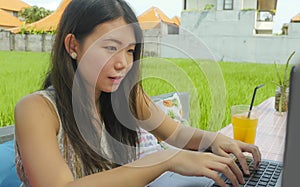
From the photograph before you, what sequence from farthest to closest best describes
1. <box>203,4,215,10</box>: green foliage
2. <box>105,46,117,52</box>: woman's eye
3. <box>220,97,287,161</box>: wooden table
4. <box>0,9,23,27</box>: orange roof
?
<box>203,4,215,10</box>: green foliage
<box>0,9,23,27</box>: orange roof
<box>220,97,287,161</box>: wooden table
<box>105,46,117,52</box>: woman's eye

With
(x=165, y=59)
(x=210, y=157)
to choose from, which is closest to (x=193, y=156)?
(x=210, y=157)

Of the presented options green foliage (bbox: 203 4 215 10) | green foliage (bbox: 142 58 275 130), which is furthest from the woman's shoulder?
green foliage (bbox: 203 4 215 10)

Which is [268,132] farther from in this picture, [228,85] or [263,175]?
[228,85]

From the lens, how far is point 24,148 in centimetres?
68

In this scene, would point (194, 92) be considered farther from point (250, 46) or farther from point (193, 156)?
point (193, 156)

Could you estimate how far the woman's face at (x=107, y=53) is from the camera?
81 centimetres

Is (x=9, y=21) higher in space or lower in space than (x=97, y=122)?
higher

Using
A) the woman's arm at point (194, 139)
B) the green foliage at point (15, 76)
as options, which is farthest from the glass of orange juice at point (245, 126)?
the green foliage at point (15, 76)

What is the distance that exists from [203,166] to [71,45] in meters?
0.43

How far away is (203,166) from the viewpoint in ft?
2.14

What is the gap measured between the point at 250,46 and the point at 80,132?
250 centimetres

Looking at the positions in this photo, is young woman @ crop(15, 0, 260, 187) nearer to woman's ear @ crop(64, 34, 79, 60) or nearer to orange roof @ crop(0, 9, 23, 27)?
woman's ear @ crop(64, 34, 79, 60)

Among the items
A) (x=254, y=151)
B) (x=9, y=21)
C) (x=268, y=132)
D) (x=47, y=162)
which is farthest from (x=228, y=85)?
(x=47, y=162)

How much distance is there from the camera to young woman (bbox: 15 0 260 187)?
2.15 ft
